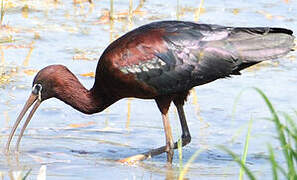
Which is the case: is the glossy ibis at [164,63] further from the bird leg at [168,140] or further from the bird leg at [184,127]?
the bird leg at [184,127]

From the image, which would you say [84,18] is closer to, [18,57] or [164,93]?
[18,57]

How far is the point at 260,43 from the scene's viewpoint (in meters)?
7.03

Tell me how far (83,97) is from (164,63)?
68cm

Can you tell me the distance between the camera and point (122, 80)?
689cm

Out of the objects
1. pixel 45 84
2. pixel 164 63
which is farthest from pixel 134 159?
pixel 45 84

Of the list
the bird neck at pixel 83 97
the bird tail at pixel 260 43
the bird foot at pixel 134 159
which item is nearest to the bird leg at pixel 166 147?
the bird foot at pixel 134 159

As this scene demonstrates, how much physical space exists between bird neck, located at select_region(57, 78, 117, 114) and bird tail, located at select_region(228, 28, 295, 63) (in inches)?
41.3

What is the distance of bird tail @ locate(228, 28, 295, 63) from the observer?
6.99 metres

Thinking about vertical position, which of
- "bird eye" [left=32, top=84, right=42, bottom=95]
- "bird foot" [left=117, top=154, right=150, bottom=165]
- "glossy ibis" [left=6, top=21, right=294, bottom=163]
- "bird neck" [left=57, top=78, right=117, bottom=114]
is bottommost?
"bird foot" [left=117, top=154, right=150, bottom=165]

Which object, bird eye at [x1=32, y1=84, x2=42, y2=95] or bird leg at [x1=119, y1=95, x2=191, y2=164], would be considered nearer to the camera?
bird leg at [x1=119, y1=95, x2=191, y2=164]

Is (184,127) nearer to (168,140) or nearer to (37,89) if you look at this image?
(168,140)

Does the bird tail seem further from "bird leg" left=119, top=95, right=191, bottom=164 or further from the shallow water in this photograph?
"bird leg" left=119, top=95, right=191, bottom=164

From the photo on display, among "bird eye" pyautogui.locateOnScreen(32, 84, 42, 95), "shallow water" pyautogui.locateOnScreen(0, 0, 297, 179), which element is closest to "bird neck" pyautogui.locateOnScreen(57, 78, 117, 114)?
"bird eye" pyautogui.locateOnScreen(32, 84, 42, 95)

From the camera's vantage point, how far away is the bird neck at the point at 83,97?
23.1 ft
